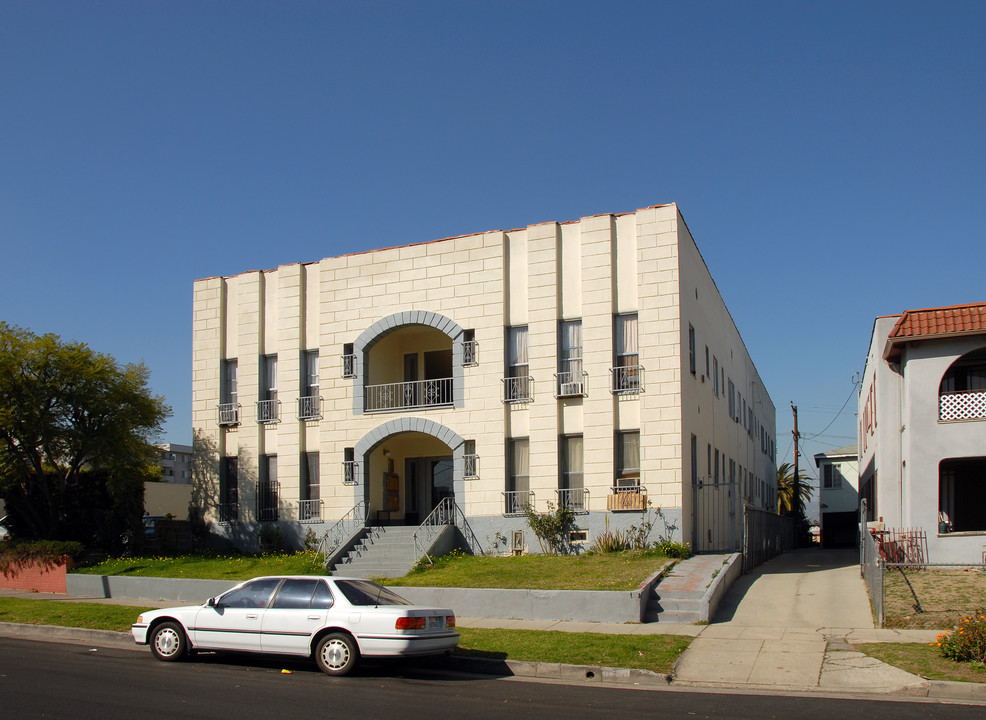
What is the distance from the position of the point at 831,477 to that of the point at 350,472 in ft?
135

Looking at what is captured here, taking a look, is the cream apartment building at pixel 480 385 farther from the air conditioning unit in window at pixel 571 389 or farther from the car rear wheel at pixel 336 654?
the car rear wheel at pixel 336 654

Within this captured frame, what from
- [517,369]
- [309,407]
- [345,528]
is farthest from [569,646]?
[309,407]

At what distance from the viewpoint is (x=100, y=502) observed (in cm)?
2908

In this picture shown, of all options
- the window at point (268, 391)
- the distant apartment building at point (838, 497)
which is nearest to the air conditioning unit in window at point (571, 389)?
the window at point (268, 391)

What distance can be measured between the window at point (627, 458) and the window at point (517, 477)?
2.52m

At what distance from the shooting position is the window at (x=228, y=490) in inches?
1139

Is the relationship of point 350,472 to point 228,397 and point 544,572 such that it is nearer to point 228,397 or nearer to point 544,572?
point 228,397

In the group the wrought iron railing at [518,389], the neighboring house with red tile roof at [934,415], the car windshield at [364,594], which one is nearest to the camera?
the car windshield at [364,594]

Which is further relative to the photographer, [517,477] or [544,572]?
[517,477]

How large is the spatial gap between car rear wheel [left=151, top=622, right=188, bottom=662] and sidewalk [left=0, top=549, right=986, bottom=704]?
2.73 metres

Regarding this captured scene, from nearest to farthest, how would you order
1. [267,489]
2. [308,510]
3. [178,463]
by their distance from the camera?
Answer: [308,510] < [267,489] < [178,463]

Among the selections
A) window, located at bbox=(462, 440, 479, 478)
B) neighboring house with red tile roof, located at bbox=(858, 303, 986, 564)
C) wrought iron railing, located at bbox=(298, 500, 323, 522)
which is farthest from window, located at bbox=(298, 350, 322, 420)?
neighboring house with red tile roof, located at bbox=(858, 303, 986, 564)

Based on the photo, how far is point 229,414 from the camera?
1152 inches

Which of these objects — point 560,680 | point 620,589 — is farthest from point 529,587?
point 560,680
